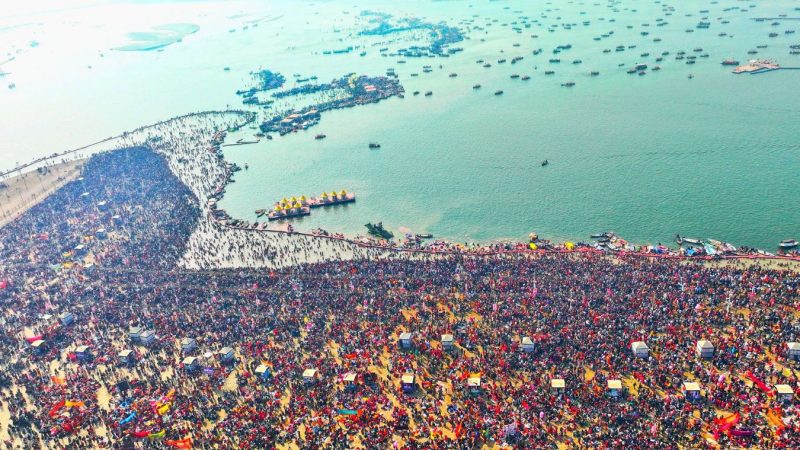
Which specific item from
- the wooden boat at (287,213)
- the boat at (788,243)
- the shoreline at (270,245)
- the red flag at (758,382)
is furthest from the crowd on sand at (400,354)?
the wooden boat at (287,213)

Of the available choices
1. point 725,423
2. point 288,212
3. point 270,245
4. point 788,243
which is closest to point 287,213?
point 288,212

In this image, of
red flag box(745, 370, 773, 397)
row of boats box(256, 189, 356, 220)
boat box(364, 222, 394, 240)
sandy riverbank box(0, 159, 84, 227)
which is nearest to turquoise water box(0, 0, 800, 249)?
row of boats box(256, 189, 356, 220)

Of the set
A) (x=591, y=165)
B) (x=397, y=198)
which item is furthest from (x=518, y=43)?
(x=397, y=198)

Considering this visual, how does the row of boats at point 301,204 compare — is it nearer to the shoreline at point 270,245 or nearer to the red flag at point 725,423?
the shoreline at point 270,245

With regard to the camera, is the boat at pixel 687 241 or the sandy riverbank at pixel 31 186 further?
the sandy riverbank at pixel 31 186

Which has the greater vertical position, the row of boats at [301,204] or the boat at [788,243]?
the row of boats at [301,204]
